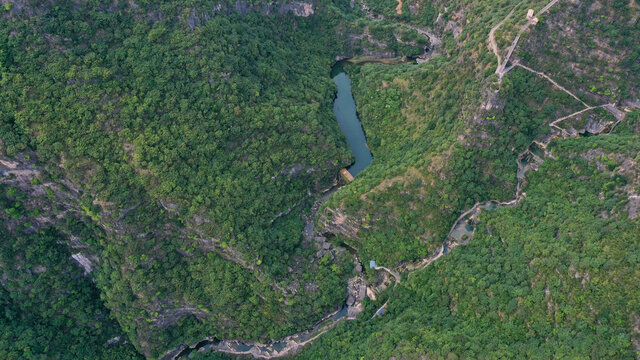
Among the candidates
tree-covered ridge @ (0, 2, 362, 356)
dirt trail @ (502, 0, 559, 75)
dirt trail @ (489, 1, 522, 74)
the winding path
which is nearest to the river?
tree-covered ridge @ (0, 2, 362, 356)

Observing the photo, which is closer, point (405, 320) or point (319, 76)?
point (405, 320)

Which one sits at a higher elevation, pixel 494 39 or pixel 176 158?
pixel 176 158

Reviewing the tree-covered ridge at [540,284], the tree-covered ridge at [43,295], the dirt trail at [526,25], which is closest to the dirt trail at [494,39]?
the dirt trail at [526,25]

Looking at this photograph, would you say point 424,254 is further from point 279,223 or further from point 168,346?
point 168,346

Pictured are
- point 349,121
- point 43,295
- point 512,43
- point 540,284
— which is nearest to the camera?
point 540,284

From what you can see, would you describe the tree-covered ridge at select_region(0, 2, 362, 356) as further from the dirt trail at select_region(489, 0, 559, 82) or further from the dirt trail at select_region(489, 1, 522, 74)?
the dirt trail at select_region(489, 1, 522, 74)

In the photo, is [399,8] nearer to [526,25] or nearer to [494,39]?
[494,39]

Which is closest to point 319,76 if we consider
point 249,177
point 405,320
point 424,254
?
point 249,177

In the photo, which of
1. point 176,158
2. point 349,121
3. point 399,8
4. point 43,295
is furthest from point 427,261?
point 43,295

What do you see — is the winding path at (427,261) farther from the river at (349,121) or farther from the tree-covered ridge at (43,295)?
the river at (349,121)
